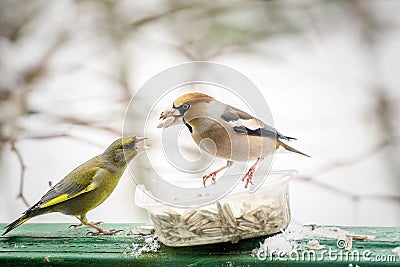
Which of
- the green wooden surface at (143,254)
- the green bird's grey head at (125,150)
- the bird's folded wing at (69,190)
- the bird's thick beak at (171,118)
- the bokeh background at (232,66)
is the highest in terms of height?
the bokeh background at (232,66)

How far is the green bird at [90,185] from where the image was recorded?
4.34 ft

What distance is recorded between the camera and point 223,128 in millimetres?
1249

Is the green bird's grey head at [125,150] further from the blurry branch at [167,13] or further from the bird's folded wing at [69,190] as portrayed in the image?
the blurry branch at [167,13]

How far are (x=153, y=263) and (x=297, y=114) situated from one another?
662 mm

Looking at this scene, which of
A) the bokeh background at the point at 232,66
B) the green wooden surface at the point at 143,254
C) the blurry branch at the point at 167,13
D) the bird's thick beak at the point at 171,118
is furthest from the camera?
the blurry branch at the point at 167,13

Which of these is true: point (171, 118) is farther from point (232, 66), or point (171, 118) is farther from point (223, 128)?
point (232, 66)

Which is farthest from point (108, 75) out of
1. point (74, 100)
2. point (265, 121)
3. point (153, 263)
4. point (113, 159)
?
point (153, 263)

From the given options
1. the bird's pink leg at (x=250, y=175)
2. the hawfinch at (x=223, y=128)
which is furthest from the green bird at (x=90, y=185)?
the bird's pink leg at (x=250, y=175)

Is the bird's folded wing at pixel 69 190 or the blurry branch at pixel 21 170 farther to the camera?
the blurry branch at pixel 21 170

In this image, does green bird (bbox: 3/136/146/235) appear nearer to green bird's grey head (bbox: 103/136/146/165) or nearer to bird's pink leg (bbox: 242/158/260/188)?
green bird's grey head (bbox: 103/136/146/165)

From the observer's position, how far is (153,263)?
1.20 metres

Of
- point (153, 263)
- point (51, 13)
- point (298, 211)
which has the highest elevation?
point (51, 13)

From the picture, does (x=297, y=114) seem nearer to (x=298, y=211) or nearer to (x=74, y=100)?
(x=298, y=211)

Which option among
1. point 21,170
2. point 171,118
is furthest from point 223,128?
point 21,170
